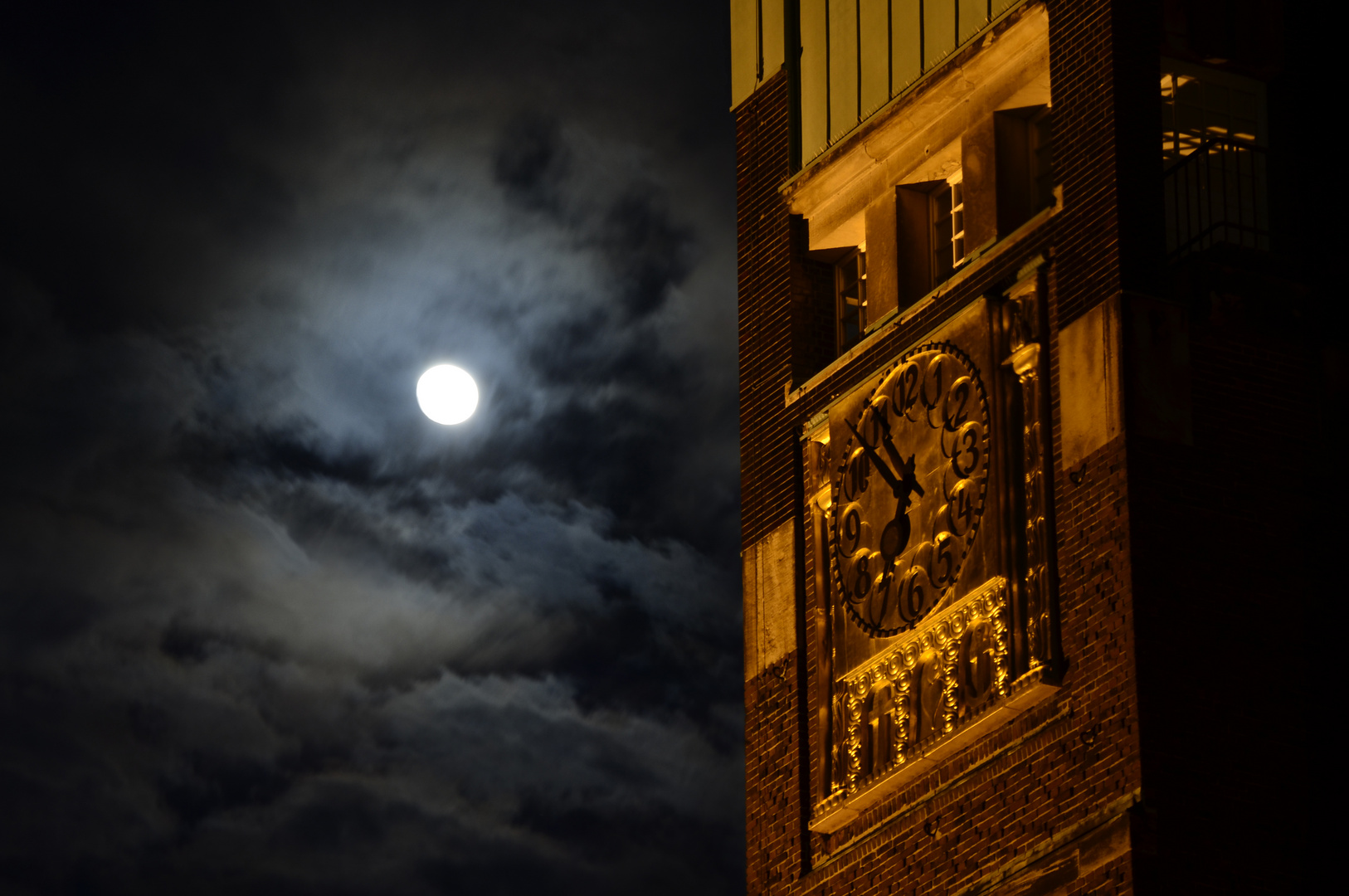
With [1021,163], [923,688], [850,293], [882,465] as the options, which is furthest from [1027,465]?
[850,293]

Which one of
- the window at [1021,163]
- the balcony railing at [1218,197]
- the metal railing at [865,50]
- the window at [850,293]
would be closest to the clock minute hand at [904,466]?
the window at [1021,163]

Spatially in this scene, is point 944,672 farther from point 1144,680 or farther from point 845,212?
point 845,212

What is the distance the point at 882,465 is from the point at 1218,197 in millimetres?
4255

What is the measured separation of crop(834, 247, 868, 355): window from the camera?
28016 millimetres

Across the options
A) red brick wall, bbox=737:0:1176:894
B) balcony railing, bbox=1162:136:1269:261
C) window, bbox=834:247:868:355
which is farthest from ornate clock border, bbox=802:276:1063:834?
window, bbox=834:247:868:355

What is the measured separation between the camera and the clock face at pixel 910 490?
24.2m

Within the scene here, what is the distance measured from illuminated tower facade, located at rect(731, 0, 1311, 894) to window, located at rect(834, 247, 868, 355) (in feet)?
0.13

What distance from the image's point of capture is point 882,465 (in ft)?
83.4

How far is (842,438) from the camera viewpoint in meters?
26.3

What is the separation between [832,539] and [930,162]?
13.6 ft

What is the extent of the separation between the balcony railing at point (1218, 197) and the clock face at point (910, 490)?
2.46m

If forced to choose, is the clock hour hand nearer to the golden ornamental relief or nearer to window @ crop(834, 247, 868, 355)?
the golden ornamental relief

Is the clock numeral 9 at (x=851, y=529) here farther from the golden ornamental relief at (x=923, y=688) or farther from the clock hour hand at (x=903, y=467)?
the golden ornamental relief at (x=923, y=688)

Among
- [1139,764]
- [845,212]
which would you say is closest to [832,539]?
[845,212]
